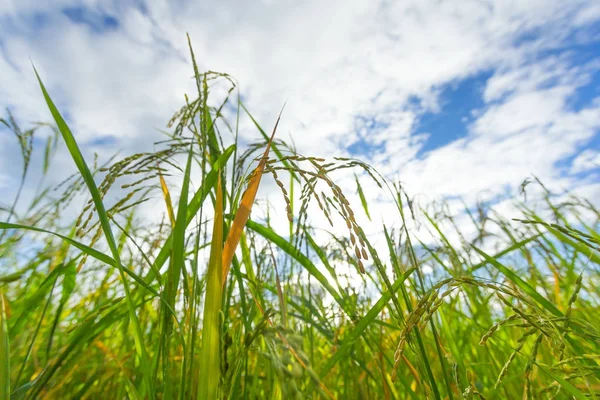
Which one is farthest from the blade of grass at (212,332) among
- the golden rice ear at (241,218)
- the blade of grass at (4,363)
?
the blade of grass at (4,363)

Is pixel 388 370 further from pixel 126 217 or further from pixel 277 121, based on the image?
pixel 126 217

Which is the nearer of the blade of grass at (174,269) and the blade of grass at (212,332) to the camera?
the blade of grass at (212,332)

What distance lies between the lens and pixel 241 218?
980 millimetres

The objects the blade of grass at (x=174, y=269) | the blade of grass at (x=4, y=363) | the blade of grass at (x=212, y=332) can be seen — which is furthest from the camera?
the blade of grass at (x=174, y=269)

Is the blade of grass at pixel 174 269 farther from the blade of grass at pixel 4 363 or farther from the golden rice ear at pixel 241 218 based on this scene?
the blade of grass at pixel 4 363

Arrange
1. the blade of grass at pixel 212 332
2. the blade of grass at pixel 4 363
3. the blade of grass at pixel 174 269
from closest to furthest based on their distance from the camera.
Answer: the blade of grass at pixel 212 332
the blade of grass at pixel 4 363
the blade of grass at pixel 174 269

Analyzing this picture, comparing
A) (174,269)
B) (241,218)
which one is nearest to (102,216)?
(174,269)

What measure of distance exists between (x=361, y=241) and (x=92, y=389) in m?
1.54

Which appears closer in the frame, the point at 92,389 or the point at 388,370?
the point at 92,389

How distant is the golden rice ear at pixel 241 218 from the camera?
0.95m

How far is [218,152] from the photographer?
138 centimetres

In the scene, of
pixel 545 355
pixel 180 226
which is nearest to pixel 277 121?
pixel 180 226

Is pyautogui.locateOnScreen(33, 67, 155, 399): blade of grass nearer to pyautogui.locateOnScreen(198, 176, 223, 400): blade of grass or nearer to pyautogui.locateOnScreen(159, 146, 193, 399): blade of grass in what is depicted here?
pyautogui.locateOnScreen(159, 146, 193, 399): blade of grass

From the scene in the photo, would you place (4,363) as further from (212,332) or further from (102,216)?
(212,332)
